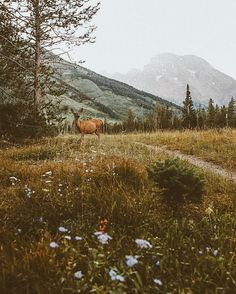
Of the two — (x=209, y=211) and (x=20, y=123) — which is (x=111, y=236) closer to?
(x=209, y=211)

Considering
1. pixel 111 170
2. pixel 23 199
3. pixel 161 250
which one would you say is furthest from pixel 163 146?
pixel 161 250

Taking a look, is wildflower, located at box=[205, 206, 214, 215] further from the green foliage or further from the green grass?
the green foliage

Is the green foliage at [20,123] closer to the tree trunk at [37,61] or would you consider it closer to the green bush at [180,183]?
the tree trunk at [37,61]

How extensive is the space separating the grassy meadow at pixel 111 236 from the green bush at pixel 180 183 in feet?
0.57

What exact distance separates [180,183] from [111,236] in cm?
151

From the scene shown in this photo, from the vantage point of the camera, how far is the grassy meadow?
349cm

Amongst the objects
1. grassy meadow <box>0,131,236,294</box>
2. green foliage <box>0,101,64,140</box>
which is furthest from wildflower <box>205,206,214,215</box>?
green foliage <box>0,101,64,140</box>

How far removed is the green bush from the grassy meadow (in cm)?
17

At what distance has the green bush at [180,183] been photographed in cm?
569

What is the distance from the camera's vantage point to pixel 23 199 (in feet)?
19.2

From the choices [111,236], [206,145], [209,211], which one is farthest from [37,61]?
[111,236]

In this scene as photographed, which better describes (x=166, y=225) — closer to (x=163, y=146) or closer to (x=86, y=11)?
(x=163, y=146)

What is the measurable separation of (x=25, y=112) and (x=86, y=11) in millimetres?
7495

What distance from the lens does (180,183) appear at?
563cm
